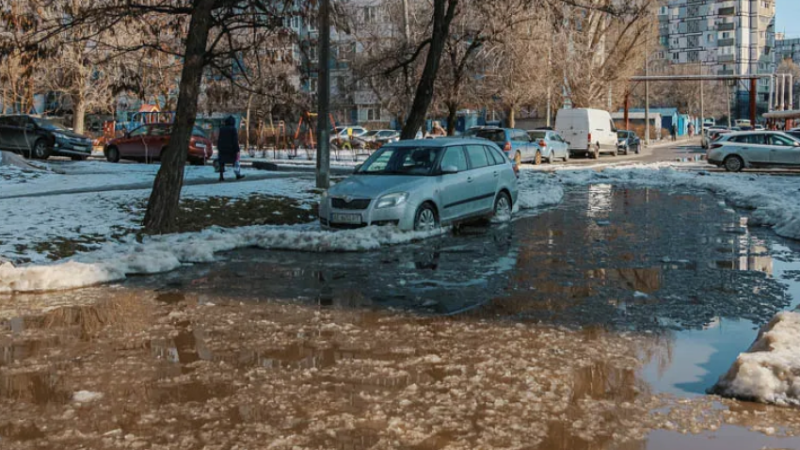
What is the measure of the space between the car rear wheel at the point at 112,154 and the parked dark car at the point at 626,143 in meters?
32.2

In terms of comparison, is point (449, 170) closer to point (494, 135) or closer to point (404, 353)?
point (404, 353)

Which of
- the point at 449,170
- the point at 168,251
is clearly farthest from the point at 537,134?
the point at 168,251

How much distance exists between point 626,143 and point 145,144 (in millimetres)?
32458

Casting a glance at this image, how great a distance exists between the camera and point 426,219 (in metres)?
13.5

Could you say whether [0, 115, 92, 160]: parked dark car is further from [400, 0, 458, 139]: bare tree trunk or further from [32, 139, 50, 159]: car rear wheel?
[400, 0, 458, 139]: bare tree trunk

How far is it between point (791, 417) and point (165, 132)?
2920 cm

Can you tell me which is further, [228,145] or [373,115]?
[373,115]

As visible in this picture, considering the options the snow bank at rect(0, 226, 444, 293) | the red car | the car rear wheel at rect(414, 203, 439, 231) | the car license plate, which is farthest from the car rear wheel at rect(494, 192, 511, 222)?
the red car

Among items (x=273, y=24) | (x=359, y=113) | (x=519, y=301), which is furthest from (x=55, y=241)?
(x=359, y=113)

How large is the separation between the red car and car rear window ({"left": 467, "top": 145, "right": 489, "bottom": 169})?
17.5 meters

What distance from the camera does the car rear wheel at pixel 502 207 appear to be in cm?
1545

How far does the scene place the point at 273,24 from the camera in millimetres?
15188

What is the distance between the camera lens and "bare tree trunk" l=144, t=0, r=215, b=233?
1359 centimetres

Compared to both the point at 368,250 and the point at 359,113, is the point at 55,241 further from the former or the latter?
the point at 359,113
